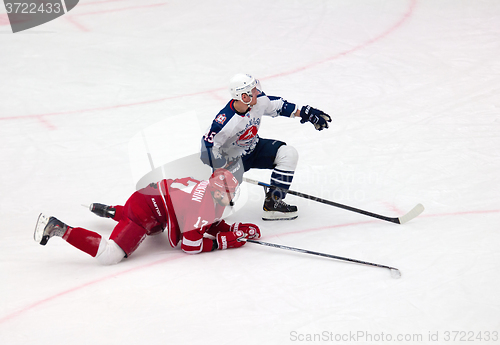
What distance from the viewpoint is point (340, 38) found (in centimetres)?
673

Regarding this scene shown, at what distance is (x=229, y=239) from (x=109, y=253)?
2.26 ft

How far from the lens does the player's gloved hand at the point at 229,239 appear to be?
2.99 m

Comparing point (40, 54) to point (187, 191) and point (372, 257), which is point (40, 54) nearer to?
point (187, 191)

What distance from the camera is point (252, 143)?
3.50 metres

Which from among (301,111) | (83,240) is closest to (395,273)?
(301,111)

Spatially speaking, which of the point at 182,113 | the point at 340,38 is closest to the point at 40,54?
the point at 182,113

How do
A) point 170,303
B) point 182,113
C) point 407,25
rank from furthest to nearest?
point 407,25 → point 182,113 → point 170,303

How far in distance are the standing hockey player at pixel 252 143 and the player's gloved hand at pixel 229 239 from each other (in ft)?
1.68

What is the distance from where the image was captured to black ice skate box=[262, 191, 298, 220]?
3.54m

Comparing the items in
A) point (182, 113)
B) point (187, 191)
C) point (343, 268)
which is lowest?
point (182, 113)

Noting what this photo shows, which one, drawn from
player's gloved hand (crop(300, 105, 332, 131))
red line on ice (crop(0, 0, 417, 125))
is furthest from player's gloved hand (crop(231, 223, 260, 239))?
red line on ice (crop(0, 0, 417, 125))

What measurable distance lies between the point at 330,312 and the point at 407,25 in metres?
5.72

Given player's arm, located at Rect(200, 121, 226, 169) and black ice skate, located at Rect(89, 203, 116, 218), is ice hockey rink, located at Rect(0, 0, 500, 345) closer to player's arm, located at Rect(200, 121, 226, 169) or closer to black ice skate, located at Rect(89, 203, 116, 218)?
black ice skate, located at Rect(89, 203, 116, 218)

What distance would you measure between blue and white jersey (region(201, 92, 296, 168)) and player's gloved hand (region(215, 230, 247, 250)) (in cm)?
52
